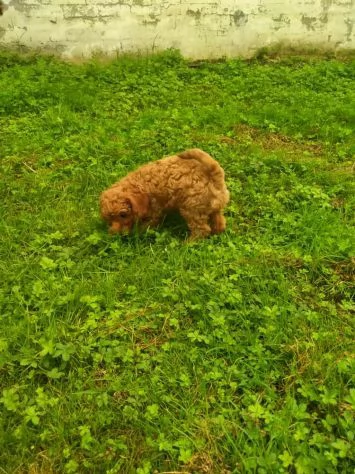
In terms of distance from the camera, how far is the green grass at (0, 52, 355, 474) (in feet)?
9.11

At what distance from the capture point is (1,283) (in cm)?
390

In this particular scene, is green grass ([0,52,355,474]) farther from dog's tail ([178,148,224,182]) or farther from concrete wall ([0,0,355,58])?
concrete wall ([0,0,355,58])

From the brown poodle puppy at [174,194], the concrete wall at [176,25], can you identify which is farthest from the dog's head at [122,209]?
the concrete wall at [176,25]

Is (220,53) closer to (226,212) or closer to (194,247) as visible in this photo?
(226,212)

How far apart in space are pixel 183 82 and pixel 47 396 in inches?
252

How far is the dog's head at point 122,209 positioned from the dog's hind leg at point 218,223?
67cm

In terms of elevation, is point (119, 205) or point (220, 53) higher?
point (220, 53)

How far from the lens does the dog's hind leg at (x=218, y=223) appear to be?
4453 mm

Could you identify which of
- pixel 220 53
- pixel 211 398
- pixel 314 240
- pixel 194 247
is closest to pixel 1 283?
pixel 194 247

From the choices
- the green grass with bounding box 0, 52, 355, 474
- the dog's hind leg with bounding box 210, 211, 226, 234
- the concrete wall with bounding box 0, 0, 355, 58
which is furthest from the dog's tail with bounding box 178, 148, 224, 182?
the concrete wall with bounding box 0, 0, 355, 58

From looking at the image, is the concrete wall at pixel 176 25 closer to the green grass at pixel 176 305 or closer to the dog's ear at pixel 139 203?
the green grass at pixel 176 305

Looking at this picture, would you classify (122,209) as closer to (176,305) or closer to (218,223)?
(218,223)

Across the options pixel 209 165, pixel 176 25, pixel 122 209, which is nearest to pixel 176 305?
pixel 122 209

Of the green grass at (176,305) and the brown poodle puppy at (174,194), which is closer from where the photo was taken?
the green grass at (176,305)
